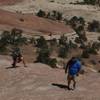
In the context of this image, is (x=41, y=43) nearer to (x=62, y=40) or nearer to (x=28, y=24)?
(x=62, y=40)

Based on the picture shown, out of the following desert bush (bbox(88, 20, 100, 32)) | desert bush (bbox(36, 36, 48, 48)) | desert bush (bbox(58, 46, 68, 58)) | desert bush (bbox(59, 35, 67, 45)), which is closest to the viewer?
desert bush (bbox(58, 46, 68, 58))

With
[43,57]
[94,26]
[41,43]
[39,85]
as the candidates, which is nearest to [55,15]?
[94,26]

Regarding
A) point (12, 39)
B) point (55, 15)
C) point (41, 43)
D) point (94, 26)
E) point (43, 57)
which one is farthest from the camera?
point (55, 15)

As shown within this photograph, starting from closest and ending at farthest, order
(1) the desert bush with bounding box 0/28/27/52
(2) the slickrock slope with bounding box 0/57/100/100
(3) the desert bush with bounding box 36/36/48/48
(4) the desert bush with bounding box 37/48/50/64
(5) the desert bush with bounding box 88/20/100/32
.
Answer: (2) the slickrock slope with bounding box 0/57/100/100 → (4) the desert bush with bounding box 37/48/50/64 → (1) the desert bush with bounding box 0/28/27/52 → (3) the desert bush with bounding box 36/36/48/48 → (5) the desert bush with bounding box 88/20/100/32

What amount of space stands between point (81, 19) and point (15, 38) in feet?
76.6

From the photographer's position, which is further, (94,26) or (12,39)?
(94,26)

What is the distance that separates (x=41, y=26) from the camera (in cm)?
4938

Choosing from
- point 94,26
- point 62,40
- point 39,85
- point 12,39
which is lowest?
point 62,40

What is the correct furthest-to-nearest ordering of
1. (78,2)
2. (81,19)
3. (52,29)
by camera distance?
1. (78,2)
2. (81,19)
3. (52,29)

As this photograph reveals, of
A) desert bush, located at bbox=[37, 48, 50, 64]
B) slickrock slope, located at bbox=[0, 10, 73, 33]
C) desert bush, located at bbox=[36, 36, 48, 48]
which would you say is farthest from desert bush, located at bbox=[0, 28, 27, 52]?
desert bush, located at bbox=[37, 48, 50, 64]

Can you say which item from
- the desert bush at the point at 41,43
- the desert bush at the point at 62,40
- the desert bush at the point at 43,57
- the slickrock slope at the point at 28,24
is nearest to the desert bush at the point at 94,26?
the slickrock slope at the point at 28,24

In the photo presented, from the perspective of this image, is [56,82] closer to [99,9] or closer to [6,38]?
[6,38]

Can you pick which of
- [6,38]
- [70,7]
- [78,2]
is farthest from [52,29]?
[78,2]

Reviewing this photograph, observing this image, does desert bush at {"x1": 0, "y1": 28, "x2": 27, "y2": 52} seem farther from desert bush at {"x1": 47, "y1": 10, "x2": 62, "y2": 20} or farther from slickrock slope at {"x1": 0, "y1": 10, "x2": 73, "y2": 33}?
desert bush at {"x1": 47, "y1": 10, "x2": 62, "y2": 20}
